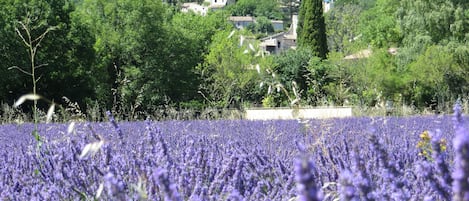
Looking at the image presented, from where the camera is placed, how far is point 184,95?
106 ft

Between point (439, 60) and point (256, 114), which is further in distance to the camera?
point (439, 60)

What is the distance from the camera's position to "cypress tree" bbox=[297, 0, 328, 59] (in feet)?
121

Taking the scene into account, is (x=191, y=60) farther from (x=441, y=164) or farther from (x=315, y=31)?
(x=441, y=164)

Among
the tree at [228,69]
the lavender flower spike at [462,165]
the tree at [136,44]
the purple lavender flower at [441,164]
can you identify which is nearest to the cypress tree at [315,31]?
the tree at [228,69]

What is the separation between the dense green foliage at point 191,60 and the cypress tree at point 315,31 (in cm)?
6

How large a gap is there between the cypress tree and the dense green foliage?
0.20 ft

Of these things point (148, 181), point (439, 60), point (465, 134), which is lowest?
point (148, 181)

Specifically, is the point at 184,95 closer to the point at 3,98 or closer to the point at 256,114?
the point at 3,98

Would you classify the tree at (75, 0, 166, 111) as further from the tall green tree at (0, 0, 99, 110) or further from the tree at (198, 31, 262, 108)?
the tall green tree at (0, 0, 99, 110)

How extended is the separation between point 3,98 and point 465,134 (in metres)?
21.4

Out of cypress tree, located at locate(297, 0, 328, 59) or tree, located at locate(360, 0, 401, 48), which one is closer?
cypress tree, located at locate(297, 0, 328, 59)

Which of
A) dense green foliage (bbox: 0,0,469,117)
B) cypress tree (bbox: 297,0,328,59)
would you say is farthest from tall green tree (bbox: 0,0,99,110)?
cypress tree (bbox: 297,0,328,59)

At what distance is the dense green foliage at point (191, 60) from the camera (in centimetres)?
2123

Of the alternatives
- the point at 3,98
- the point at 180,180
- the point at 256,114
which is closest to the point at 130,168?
the point at 180,180
